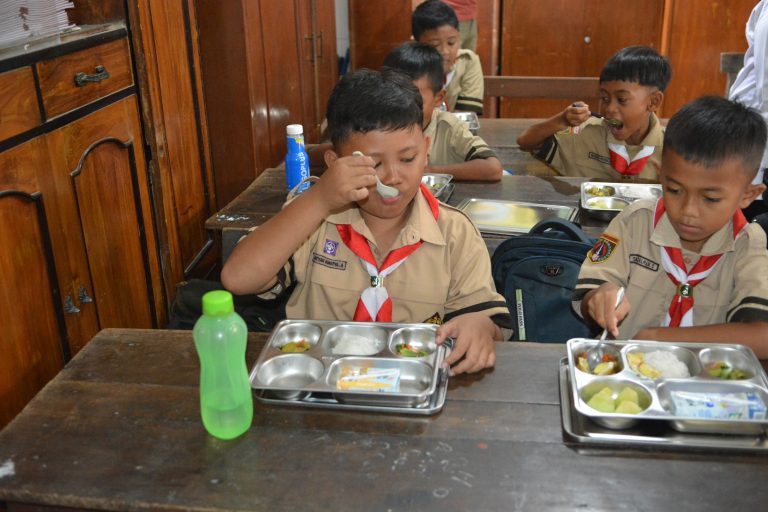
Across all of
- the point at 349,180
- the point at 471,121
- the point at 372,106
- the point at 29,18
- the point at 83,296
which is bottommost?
the point at 83,296

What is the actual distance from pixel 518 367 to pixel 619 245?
Answer: 1.80ft

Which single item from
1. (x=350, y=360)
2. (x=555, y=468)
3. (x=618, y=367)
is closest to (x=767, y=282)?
(x=618, y=367)

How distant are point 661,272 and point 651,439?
689 mm

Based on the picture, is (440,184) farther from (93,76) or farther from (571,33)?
(571,33)

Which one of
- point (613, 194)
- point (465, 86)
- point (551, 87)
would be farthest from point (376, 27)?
point (613, 194)

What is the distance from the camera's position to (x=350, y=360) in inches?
52.4

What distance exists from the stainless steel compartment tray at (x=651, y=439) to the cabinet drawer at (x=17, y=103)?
1.58 m

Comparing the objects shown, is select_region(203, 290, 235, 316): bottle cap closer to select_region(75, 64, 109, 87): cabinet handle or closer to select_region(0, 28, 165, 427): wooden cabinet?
select_region(0, 28, 165, 427): wooden cabinet

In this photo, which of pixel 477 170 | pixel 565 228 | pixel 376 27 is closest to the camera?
pixel 565 228

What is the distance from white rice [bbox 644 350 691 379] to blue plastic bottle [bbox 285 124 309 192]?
5.05ft

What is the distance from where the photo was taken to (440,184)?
2645 millimetres

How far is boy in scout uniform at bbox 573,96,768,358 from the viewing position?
59.6 inches

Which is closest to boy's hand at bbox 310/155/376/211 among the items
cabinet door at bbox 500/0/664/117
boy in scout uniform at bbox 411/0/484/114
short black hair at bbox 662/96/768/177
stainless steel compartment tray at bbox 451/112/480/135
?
short black hair at bbox 662/96/768/177

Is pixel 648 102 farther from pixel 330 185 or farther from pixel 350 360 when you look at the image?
pixel 350 360
